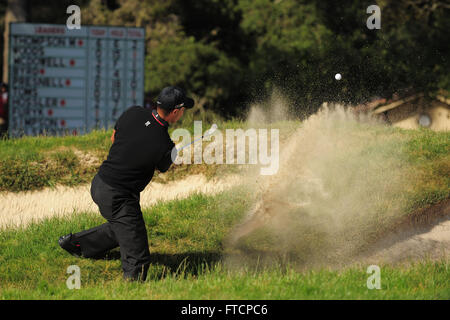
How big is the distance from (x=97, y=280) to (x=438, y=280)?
12.7 feet

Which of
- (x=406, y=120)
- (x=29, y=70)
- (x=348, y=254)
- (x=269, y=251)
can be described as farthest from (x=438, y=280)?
(x=406, y=120)

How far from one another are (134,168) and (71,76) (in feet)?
39.4

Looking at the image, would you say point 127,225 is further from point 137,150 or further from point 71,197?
point 71,197

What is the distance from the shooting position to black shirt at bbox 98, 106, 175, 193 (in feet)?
21.2

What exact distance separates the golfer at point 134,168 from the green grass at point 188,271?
1.33ft

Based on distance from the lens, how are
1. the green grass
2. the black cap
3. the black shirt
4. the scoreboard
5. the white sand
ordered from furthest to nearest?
the scoreboard → the white sand → the black cap → the black shirt → the green grass

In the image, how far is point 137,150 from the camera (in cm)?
647

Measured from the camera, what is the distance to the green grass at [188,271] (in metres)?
5.96

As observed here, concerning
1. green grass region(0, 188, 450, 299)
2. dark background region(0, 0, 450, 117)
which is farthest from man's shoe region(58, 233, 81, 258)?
dark background region(0, 0, 450, 117)

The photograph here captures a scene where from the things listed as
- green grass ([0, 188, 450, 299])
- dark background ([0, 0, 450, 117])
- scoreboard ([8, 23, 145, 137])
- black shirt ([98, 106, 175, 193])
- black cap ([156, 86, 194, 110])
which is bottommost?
green grass ([0, 188, 450, 299])

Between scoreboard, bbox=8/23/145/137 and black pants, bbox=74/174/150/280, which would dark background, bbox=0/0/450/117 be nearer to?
scoreboard, bbox=8/23/145/137

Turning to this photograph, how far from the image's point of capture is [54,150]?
39.7ft

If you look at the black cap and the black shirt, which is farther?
the black cap

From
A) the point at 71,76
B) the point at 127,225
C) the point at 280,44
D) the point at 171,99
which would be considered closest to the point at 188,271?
the point at 127,225
